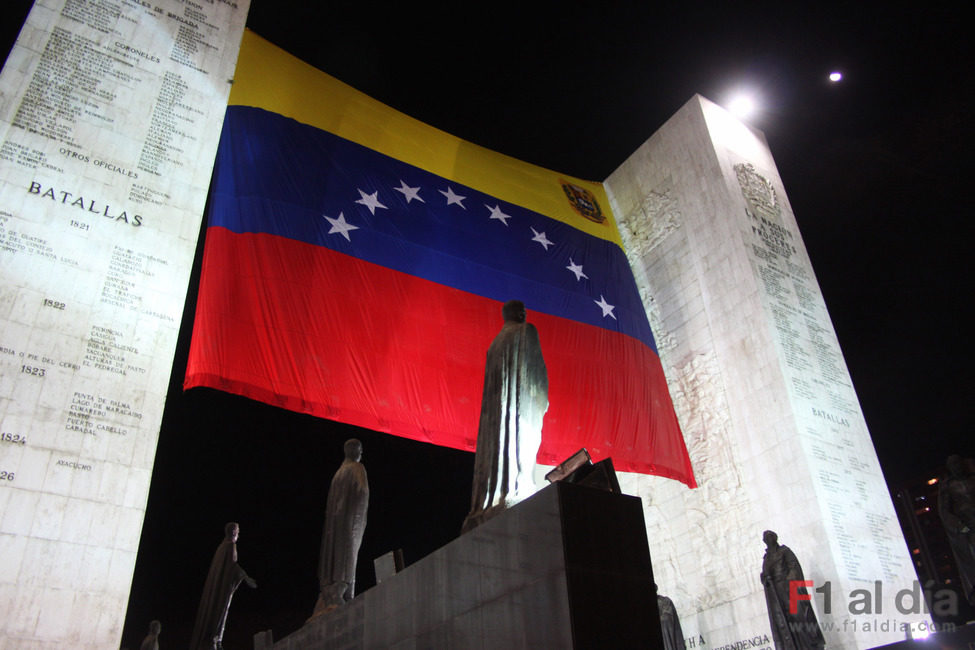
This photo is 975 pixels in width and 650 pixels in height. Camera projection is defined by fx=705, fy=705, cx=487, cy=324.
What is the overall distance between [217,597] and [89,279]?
12.3 ft

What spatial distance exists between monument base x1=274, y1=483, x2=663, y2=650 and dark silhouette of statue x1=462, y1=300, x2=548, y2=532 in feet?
1.78

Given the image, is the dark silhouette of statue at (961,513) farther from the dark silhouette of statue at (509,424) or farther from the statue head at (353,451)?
the statue head at (353,451)

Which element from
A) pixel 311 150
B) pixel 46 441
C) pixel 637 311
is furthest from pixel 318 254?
pixel 637 311

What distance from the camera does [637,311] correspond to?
13.4m

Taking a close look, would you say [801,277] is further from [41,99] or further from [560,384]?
[41,99]

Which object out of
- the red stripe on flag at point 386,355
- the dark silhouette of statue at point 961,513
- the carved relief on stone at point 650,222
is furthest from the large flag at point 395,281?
the dark silhouette of statue at point 961,513

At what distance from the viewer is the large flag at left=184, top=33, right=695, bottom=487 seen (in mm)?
8547

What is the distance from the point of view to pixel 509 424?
5.00 metres

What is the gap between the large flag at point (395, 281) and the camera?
28.0 feet

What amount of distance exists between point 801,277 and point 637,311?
3.52 metres

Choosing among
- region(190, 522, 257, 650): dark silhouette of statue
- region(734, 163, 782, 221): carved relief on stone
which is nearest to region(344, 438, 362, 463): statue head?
region(190, 522, 257, 650): dark silhouette of statue

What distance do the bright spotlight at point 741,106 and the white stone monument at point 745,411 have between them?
365 mm

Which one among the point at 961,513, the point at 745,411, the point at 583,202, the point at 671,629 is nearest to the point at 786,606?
the point at 671,629

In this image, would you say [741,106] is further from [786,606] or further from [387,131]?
[786,606]
